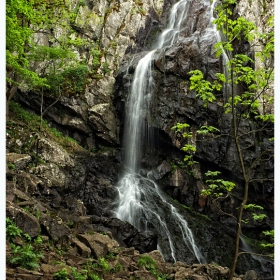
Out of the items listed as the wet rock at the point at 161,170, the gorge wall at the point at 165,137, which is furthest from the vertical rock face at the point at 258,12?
the wet rock at the point at 161,170

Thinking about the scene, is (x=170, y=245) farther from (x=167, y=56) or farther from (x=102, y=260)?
(x=167, y=56)

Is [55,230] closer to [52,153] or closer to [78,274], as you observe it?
[78,274]

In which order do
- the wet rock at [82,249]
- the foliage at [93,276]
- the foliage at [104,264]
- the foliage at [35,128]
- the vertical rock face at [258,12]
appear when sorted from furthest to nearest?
the vertical rock face at [258,12], the foliage at [35,128], the wet rock at [82,249], the foliage at [104,264], the foliage at [93,276]

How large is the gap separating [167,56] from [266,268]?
1622cm

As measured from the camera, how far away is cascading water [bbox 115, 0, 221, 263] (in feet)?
45.7

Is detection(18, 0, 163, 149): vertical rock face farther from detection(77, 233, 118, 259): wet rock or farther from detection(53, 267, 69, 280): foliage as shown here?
detection(53, 267, 69, 280): foliage

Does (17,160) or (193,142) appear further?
(193,142)

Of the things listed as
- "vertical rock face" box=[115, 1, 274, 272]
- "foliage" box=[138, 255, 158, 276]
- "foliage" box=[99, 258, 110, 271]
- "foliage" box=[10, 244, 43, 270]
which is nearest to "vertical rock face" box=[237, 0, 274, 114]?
"vertical rock face" box=[115, 1, 274, 272]

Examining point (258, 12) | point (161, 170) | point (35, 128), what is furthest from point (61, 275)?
point (258, 12)

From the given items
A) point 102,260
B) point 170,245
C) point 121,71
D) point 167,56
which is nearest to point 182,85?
point 167,56

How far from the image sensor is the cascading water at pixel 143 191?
13.9 meters

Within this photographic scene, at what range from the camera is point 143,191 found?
16.7 meters

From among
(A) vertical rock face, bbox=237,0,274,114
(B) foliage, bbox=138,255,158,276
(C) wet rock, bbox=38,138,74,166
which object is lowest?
(B) foliage, bbox=138,255,158,276

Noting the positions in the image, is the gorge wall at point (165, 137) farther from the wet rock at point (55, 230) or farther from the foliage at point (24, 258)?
the foliage at point (24, 258)
